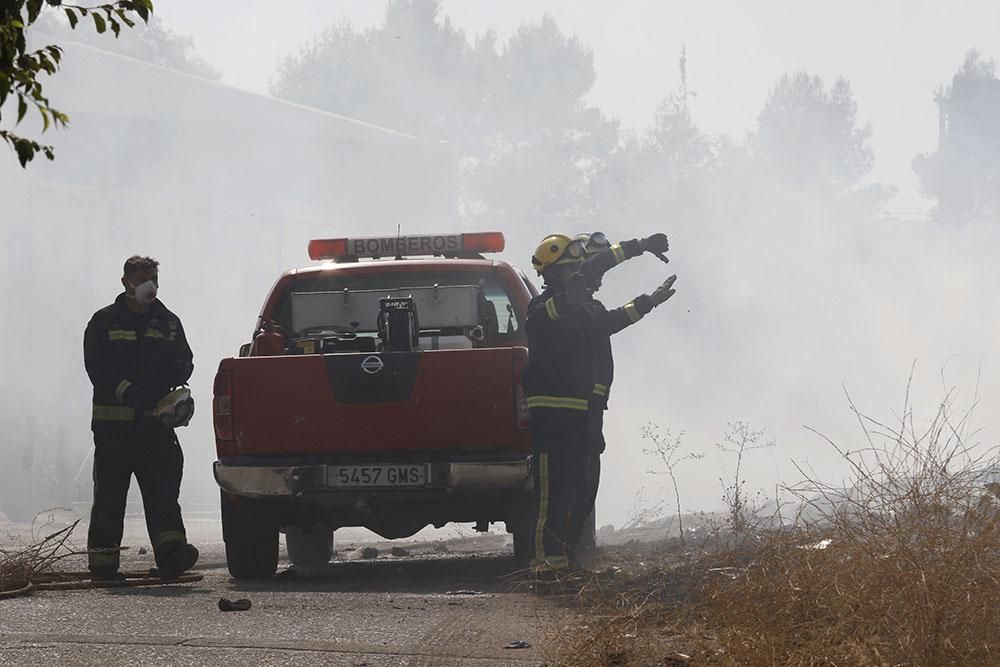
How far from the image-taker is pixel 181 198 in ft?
109

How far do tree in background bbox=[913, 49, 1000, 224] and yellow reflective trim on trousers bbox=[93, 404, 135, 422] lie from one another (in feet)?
147

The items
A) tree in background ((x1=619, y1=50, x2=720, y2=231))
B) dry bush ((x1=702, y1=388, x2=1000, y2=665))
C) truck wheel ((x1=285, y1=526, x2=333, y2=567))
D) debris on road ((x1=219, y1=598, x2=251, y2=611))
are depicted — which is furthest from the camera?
tree in background ((x1=619, y1=50, x2=720, y2=231))

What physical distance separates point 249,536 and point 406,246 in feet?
7.08

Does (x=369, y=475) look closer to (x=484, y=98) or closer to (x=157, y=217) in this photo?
(x=157, y=217)

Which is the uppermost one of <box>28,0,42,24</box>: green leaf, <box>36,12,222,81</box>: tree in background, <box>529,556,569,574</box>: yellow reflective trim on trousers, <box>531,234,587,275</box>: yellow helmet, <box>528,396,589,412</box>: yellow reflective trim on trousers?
<box>36,12,222,81</box>: tree in background

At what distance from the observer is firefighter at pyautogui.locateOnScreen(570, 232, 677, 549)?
8.32 m

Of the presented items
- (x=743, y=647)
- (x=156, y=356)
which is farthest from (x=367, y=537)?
(x=743, y=647)

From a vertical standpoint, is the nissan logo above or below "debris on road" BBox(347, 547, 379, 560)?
above

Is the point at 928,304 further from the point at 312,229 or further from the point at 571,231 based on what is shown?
the point at 571,231

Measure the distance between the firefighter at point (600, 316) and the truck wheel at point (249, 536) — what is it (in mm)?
1667

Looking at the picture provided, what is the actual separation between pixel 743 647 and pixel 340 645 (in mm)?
1753

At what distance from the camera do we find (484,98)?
5794cm

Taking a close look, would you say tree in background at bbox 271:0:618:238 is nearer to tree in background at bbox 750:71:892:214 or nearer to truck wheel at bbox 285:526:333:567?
tree in background at bbox 750:71:892:214

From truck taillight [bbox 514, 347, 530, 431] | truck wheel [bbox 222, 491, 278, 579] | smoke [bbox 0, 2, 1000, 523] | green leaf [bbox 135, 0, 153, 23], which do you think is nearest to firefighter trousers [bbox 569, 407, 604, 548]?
truck taillight [bbox 514, 347, 530, 431]
